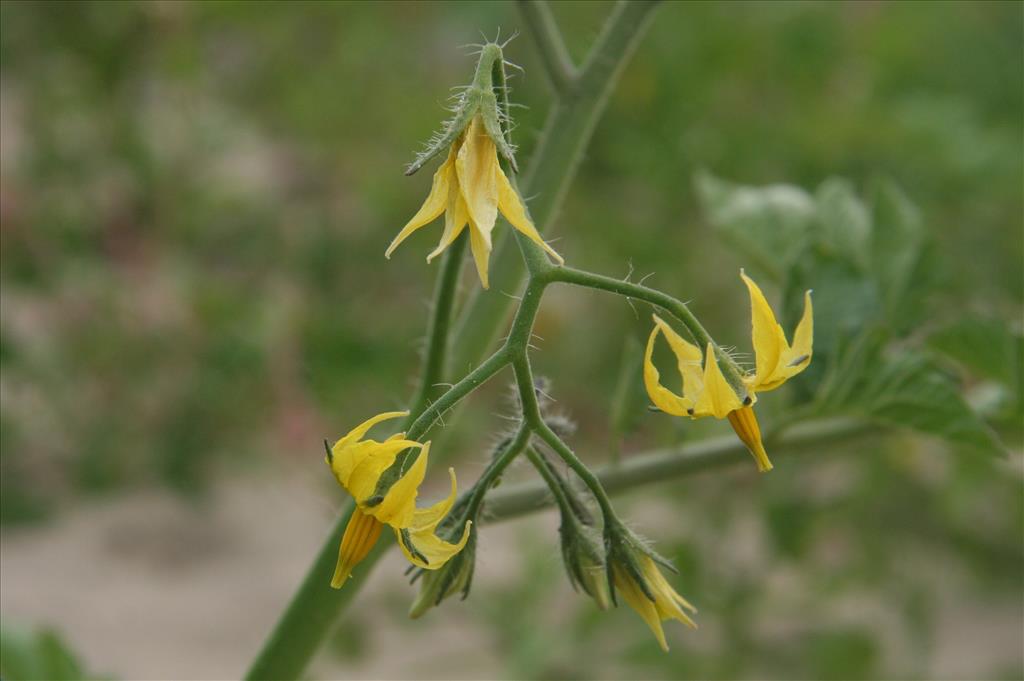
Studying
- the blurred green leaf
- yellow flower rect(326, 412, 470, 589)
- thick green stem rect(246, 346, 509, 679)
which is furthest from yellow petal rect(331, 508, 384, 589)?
the blurred green leaf

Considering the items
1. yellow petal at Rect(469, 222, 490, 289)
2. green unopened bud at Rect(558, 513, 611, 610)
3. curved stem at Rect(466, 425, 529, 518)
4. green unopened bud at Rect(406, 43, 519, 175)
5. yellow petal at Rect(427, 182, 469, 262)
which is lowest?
green unopened bud at Rect(558, 513, 611, 610)

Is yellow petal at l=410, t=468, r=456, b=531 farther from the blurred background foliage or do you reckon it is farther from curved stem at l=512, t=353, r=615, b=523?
the blurred background foliage

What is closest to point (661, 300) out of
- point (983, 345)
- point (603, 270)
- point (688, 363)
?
point (688, 363)

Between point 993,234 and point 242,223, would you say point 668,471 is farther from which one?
point 242,223

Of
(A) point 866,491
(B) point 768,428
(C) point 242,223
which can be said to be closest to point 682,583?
(A) point 866,491

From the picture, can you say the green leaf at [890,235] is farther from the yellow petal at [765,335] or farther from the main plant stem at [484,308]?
the yellow petal at [765,335]

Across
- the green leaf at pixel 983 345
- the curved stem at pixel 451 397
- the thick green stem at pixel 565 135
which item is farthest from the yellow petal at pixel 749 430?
the green leaf at pixel 983 345

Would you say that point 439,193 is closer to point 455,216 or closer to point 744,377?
point 455,216
